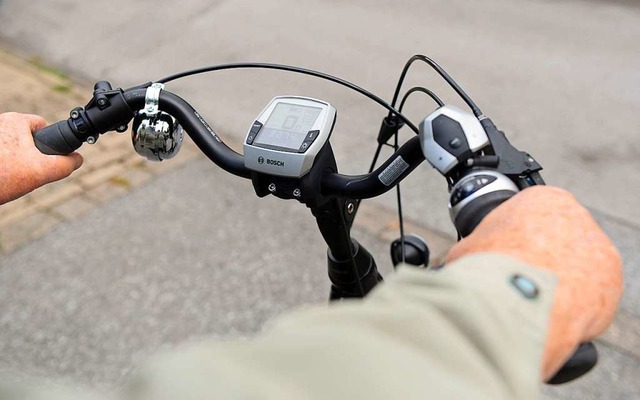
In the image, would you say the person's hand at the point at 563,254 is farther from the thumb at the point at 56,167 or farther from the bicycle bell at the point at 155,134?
the thumb at the point at 56,167

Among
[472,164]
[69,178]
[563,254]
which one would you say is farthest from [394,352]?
[69,178]

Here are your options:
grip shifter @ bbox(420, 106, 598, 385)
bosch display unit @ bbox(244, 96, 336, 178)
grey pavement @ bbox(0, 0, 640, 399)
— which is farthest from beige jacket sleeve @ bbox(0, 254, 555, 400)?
grey pavement @ bbox(0, 0, 640, 399)

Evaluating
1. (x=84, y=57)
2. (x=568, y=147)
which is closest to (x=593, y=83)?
(x=568, y=147)

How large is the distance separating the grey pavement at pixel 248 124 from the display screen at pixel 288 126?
195 centimetres

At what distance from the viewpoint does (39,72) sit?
19.2 ft

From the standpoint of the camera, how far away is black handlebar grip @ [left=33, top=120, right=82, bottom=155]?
4.69 feet

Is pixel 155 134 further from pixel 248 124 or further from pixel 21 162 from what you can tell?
pixel 248 124

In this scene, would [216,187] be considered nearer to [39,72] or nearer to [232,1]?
[39,72]

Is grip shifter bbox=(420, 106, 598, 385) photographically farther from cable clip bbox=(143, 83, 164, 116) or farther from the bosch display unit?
cable clip bbox=(143, 83, 164, 116)

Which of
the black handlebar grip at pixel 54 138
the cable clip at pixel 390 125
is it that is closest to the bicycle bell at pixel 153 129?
the black handlebar grip at pixel 54 138

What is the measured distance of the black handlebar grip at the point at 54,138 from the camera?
1.43 metres

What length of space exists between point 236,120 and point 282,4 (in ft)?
9.55

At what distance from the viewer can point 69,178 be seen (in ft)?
13.7

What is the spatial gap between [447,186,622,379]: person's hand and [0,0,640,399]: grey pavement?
2.03m
